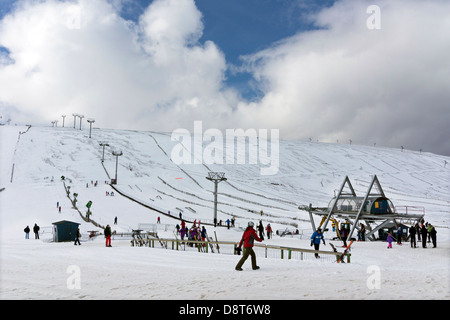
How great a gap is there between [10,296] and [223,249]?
661 inches

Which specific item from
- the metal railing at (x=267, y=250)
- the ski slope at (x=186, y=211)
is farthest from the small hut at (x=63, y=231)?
the metal railing at (x=267, y=250)

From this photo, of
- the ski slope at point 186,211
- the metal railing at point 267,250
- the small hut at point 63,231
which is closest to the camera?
the ski slope at point 186,211

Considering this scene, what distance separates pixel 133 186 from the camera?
6606 centimetres

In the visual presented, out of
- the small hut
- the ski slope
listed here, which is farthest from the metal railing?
the small hut

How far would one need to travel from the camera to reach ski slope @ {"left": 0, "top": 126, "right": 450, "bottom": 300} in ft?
29.1

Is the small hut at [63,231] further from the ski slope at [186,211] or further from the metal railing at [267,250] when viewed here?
the metal railing at [267,250]

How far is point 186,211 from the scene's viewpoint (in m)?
53.4

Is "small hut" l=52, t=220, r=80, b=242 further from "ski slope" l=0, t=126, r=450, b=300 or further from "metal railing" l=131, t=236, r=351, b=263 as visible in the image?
"metal railing" l=131, t=236, r=351, b=263

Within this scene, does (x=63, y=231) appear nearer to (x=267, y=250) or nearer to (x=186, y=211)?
(x=267, y=250)

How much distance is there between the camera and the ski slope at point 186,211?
8.88 meters

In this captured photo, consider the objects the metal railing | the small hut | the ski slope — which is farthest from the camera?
the small hut

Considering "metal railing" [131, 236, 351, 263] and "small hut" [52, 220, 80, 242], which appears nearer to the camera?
"metal railing" [131, 236, 351, 263]

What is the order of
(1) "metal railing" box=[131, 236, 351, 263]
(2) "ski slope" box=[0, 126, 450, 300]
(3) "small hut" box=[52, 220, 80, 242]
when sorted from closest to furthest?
(2) "ski slope" box=[0, 126, 450, 300] → (1) "metal railing" box=[131, 236, 351, 263] → (3) "small hut" box=[52, 220, 80, 242]
